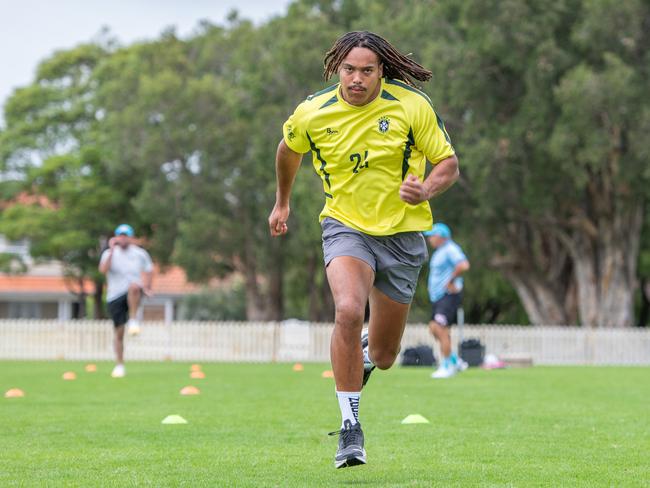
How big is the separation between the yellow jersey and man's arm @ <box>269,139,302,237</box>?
315 mm

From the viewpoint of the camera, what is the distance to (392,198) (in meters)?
6.46

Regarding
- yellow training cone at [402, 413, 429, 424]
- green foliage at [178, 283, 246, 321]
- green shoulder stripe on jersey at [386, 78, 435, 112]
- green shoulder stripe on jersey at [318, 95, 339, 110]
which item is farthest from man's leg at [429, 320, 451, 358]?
green foliage at [178, 283, 246, 321]

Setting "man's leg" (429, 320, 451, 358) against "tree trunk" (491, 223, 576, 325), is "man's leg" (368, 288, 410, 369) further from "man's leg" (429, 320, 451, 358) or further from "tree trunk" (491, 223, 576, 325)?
"tree trunk" (491, 223, 576, 325)

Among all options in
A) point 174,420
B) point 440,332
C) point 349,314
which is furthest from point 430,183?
point 440,332

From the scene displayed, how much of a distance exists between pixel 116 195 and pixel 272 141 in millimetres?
10923

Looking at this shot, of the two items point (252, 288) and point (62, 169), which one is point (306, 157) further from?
point (62, 169)

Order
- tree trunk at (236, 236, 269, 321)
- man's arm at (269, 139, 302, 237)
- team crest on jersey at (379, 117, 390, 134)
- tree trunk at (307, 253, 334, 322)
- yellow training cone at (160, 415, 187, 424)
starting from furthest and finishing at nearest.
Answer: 1. tree trunk at (307, 253, 334, 322)
2. tree trunk at (236, 236, 269, 321)
3. yellow training cone at (160, 415, 187, 424)
4. man's arm at (269, 139, 302, 237)
5. team crest on jersey at (379, 117, 390, 134)

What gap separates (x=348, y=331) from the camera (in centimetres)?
611

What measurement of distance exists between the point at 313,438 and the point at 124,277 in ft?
30.3

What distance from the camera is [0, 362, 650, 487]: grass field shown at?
5.93 m

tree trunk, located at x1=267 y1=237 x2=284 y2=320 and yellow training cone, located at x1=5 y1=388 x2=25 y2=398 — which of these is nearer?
yellow training cone, located at x1=5 y1=388 x2=25 y2=398

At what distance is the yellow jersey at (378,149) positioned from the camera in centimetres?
642

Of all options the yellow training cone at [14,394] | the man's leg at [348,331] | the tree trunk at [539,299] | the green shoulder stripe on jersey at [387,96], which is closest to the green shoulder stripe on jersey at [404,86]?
the green shoulder stripe on jersey at [387,96]

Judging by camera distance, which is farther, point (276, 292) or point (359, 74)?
point (276, 292)
